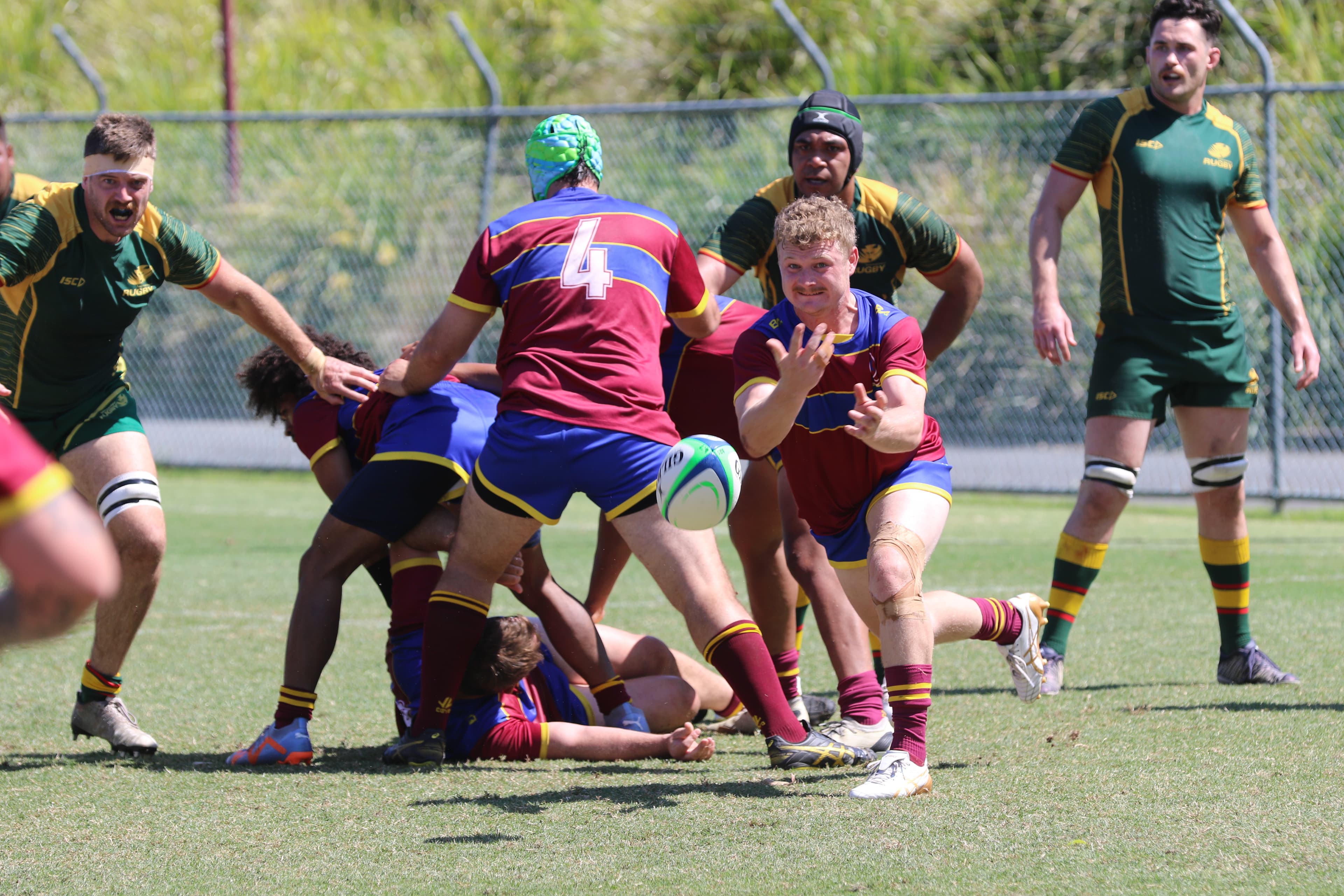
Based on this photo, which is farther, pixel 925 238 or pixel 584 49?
pixel 584 49

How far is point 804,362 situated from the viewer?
4.01 meters

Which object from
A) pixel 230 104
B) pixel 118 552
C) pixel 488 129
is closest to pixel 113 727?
pixel 118 552

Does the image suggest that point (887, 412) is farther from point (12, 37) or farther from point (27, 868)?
point (12, 37)

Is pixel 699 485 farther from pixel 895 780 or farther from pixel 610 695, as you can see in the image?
pixel 610 695

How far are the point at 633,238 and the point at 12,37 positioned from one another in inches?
866

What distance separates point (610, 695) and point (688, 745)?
585 mm

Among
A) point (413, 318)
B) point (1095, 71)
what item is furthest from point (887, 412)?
point (1095, 71)

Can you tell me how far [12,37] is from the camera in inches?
920

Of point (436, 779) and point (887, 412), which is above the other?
point (887, 412)

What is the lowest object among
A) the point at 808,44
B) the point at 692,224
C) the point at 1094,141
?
the point at 1094,141

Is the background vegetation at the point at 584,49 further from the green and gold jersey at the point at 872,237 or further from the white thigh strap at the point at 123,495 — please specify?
the white thigh strap at the point at 123,495

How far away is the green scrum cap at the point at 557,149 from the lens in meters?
4.91

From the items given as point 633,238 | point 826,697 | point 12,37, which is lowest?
point 826,697

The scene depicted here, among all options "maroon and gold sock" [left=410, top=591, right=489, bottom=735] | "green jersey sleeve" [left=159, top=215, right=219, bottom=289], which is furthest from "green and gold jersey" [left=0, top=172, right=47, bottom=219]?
"maroon and gold sock" [left=410, top=591, right=489, bottom=735]
